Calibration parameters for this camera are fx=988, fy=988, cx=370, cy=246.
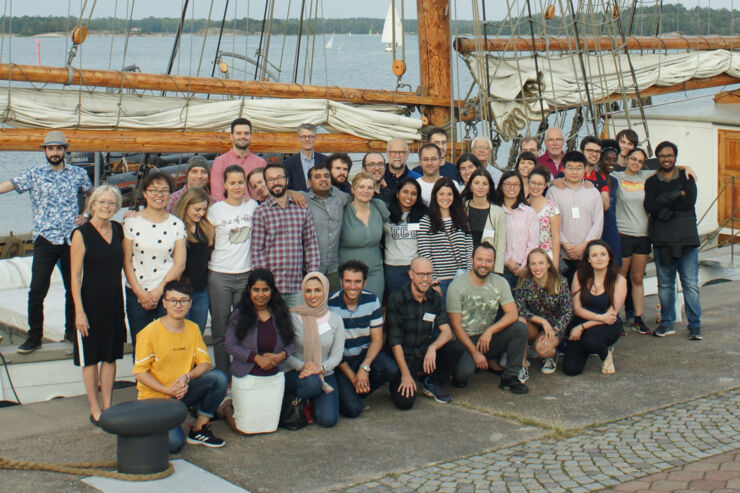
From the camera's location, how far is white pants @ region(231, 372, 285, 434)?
19.1 feet

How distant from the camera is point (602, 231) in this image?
7.91 metres

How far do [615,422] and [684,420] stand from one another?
41 cm

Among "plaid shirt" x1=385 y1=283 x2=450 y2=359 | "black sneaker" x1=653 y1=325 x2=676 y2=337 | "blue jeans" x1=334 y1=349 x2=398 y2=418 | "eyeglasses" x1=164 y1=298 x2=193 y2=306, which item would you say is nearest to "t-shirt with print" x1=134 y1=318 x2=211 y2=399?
"eyeglasses" x1=164 y1=298 x2=193 y2=306

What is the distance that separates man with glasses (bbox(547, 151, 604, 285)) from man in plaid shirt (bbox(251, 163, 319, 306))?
2208mm

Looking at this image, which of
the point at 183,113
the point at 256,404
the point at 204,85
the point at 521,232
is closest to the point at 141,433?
the point at 256,404

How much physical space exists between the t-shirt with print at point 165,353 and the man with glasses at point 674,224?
4.01 m

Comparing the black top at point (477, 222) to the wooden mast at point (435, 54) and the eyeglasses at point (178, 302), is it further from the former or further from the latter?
the eyeglasses at point (178, 302)

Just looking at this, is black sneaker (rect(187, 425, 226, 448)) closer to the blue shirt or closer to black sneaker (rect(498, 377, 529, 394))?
the blue shirt

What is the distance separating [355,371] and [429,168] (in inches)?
65.2

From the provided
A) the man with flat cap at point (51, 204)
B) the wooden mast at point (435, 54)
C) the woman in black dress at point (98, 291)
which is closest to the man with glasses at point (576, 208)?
the wooden mast at point (435, 54)

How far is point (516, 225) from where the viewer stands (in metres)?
7.29

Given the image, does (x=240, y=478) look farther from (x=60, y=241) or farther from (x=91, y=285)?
(x=60, y=241)

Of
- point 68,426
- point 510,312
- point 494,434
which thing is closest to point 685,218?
point 510,312

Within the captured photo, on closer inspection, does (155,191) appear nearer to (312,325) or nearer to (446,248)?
(312,325)
